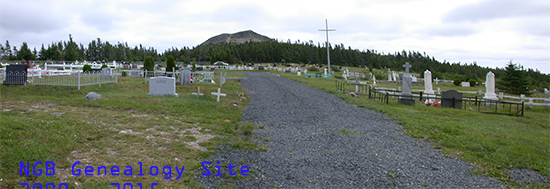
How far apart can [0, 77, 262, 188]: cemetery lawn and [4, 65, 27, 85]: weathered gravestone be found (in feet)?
15.8

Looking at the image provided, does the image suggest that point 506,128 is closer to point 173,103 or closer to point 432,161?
point 432,161

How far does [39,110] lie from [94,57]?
8701 centimetres

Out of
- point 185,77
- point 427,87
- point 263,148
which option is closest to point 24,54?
point 185,77

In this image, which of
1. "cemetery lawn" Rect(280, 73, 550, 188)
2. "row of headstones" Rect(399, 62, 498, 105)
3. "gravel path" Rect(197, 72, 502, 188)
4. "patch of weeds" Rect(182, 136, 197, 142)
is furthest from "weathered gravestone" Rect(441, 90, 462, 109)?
"patch of weeds" Rect(182, 136, 197, 142)

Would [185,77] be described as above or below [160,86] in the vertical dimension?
above

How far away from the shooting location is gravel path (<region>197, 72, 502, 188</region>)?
16.2ft

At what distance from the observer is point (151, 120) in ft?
28.4

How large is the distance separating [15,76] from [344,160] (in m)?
16.0

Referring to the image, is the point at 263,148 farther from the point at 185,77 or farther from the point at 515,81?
the point at 515,81

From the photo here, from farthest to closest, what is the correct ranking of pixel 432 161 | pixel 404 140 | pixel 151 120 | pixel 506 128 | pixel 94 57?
pixel 94 57, pixel 506 128, pixel 151 120, pixel 404 140, pixel 432 161

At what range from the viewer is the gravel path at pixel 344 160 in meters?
4.93

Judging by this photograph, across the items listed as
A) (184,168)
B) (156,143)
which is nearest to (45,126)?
(156,143)

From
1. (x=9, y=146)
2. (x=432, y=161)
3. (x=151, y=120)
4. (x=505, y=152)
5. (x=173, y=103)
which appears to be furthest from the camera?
(x=173, y=103)

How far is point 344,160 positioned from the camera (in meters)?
6.05
